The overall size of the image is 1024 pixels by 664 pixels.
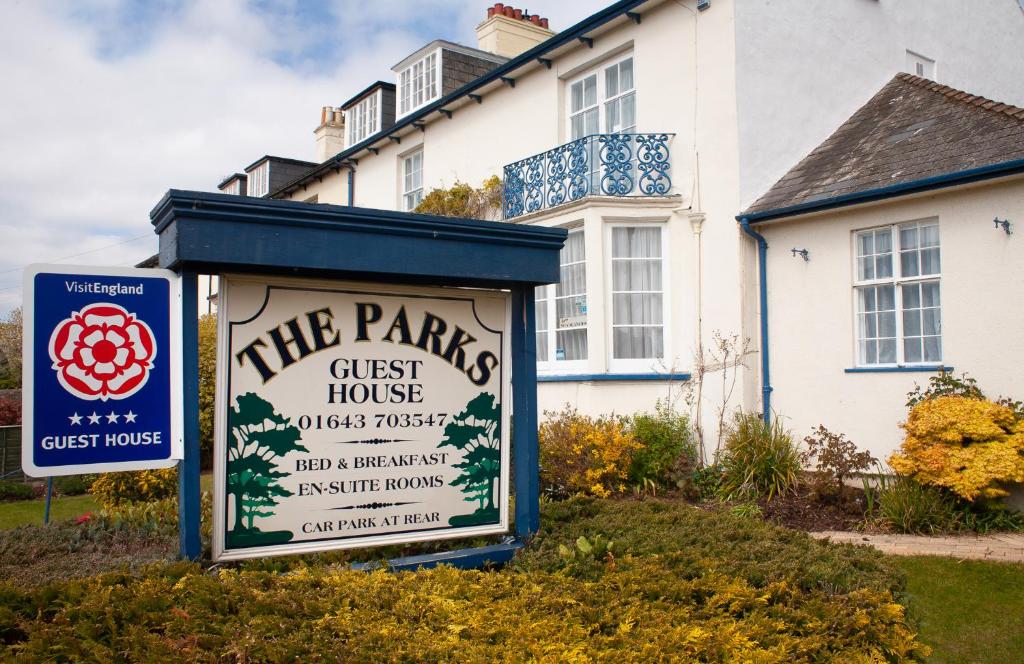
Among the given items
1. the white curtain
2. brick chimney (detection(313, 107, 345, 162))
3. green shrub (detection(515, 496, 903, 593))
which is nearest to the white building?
the white curtain

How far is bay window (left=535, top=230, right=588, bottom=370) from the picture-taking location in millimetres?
12953

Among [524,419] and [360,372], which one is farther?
[524,419]

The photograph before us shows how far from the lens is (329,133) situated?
26.0 m

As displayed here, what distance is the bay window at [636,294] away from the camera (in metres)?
12.4

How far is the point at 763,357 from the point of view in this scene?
1151 centimetres

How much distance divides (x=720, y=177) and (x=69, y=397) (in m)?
9.82

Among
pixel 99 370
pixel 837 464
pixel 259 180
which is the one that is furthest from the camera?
pixel 259 180

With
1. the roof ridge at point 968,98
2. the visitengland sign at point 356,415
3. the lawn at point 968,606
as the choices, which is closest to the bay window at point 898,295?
the roof ridge at point 968,98

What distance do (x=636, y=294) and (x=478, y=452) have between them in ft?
27.7

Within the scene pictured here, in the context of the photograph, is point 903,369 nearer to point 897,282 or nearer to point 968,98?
point 897,282

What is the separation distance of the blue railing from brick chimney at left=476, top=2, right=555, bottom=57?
23.9ft

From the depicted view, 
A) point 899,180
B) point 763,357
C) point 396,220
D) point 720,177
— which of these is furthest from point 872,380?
point 396,220

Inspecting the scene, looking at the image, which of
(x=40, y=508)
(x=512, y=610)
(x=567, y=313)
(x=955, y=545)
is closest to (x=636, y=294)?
(x=567, y=313)

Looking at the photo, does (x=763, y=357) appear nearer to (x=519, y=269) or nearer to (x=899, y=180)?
(x=899, y=180)
